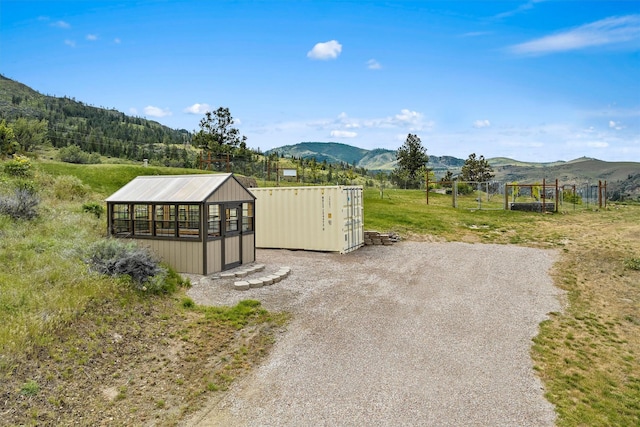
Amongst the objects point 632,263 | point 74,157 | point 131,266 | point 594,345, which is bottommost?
point 594,345

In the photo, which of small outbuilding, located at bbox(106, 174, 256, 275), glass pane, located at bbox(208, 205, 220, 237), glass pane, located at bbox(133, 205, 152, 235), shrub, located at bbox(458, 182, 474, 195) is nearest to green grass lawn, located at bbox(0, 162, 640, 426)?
glass pane, located at bbox(133, 205, 152, 235)

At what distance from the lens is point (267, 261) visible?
15680 millimetres

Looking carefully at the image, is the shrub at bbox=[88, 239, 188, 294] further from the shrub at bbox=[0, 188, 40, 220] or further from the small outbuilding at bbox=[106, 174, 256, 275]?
the shrub at bbox=[0, 188, 40, 220]

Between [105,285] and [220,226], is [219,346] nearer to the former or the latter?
[105,285]

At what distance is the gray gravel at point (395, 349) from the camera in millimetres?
5945

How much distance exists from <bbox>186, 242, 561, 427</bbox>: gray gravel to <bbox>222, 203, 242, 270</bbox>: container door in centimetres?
136

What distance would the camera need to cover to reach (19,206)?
1390 centimetres

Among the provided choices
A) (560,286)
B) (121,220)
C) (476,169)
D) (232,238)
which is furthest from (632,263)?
(476,169)

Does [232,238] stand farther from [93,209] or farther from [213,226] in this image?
[93,209]

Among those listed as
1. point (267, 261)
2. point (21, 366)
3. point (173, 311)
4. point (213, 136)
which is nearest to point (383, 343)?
point (173, 311)

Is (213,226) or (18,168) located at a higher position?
(18,168)

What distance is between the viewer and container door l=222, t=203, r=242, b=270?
13.4 metres

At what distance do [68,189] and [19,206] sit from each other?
710 centimetres

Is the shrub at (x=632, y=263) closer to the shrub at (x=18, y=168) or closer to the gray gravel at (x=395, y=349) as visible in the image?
the gray gravel at (x=395, y=349)
